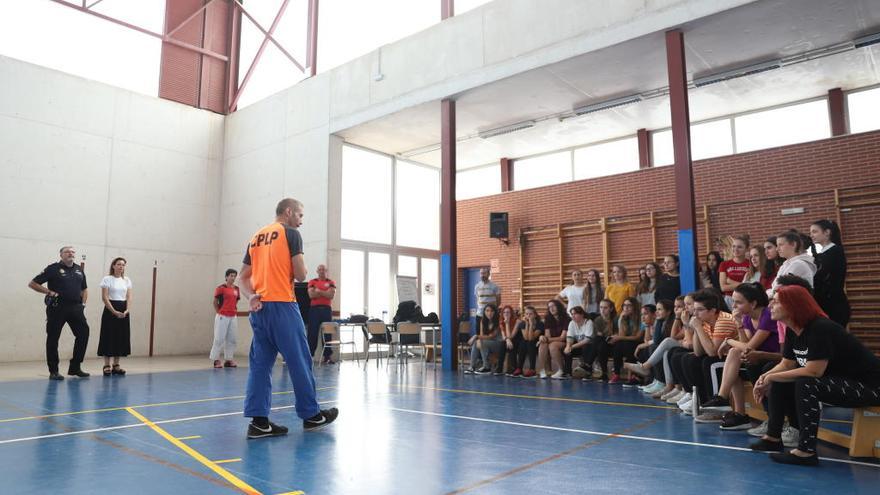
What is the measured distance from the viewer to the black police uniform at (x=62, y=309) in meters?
7.36

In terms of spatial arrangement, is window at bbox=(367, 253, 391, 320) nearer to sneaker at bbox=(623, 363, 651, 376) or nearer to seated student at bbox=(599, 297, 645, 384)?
seated student at bbox=(599, 297, 645, 384)

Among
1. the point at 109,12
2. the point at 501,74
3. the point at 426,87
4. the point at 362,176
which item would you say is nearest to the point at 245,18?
the point at 109,12

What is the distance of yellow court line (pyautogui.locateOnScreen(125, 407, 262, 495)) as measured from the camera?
2.64 m

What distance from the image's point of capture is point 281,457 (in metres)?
3.21

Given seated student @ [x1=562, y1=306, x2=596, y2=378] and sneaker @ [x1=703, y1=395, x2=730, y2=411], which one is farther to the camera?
seated student @ [x1=562, y1=306, x2=596, y2=378]

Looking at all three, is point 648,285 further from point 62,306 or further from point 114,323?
point 62,306

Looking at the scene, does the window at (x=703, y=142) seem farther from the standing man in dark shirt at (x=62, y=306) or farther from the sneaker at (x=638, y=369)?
the standing man in dark shirt at (x=62, y=306)

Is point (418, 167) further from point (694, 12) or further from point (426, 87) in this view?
point (694, 12)

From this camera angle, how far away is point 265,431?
148 inches

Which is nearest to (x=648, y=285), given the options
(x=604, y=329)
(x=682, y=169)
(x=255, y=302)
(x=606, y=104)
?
(x=604, y=329)

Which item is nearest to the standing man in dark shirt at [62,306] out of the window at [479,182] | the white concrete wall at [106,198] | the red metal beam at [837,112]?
the white concrete wall at [106,198]

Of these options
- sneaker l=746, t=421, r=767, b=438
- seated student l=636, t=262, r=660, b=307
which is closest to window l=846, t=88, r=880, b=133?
seated student l=636, t=262, r=660, b=307

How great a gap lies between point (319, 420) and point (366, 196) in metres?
9.41

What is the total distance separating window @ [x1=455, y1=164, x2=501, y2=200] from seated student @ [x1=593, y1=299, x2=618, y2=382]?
6.93m
